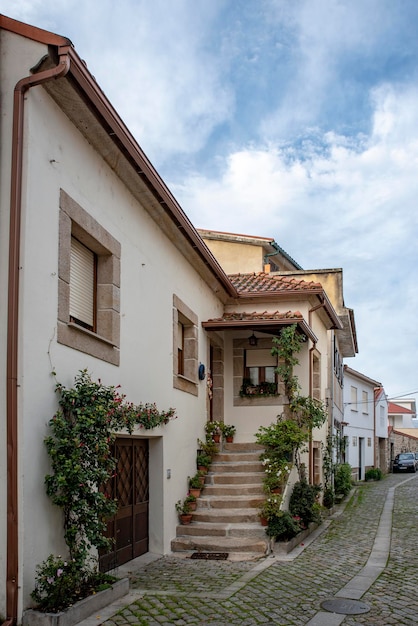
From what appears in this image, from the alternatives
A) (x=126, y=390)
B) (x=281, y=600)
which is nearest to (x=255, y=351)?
(x=126, y=390)

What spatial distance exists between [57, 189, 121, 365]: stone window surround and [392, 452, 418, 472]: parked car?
36.3 m

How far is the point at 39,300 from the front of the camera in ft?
21.2

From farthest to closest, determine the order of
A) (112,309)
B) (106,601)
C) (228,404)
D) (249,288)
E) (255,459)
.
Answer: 1. (249,288)
2. (228,404)
3. (255,459)
4. (112,309)
5. (106,601)

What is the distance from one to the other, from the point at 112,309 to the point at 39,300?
208cm

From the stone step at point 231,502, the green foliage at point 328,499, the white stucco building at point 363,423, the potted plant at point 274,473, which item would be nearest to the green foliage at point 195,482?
the stone step at point 231,502

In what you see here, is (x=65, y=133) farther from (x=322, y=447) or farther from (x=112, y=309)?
Answer: (x=322, y=447)

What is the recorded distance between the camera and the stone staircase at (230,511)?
10.5m

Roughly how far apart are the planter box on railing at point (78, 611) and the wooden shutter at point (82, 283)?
119 inches

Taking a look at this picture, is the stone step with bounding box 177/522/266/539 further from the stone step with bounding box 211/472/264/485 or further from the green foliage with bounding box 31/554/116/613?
→ the green foliage with bounding box 31/554/116/613

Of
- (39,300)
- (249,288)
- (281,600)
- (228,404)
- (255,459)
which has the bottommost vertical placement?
(281,600)

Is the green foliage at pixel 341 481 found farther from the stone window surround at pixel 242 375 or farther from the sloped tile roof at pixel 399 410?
the sloped tile roof at pixel 399 410

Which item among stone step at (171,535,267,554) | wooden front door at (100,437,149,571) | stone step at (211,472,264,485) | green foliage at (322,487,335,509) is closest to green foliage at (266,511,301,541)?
stone step at (171,535,267,554)

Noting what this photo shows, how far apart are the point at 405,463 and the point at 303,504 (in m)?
31.2

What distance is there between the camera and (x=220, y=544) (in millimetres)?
10469
